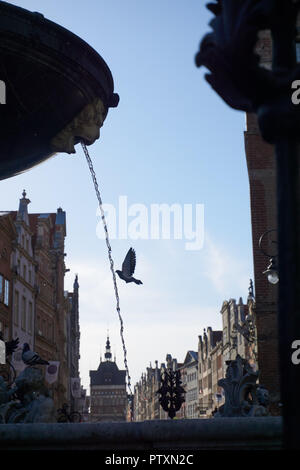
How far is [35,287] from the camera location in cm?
4466

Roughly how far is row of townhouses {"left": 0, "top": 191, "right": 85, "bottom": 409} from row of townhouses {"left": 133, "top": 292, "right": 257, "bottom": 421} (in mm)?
9556

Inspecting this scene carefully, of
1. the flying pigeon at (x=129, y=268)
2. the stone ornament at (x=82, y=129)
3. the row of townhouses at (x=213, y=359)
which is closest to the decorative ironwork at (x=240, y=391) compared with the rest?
the stone ornament at (x=82, y=129)

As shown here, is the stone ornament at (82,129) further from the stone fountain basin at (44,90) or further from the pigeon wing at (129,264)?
the pigeon wing at (129,264)

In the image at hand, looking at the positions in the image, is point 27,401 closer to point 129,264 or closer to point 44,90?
point 44,90

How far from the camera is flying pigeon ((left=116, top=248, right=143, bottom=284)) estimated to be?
1102 centimetres

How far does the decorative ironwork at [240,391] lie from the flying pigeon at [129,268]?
410cm

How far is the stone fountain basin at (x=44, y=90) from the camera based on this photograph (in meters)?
5.45

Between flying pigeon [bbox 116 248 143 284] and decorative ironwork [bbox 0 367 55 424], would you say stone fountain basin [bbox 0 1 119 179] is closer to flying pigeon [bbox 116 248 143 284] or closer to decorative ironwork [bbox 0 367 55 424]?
decorative ironwork [bbox 0 367 55 424]

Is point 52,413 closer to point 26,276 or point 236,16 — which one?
point 236,16

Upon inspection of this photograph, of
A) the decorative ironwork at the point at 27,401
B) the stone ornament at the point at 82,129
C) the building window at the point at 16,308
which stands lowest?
the decorative ironwork at the point at 27,401

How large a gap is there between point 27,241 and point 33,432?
38.5 metres

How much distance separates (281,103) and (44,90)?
427 centimetres

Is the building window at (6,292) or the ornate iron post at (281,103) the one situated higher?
the building window at (6,292)

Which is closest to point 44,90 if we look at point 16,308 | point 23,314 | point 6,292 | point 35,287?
point 6,292
